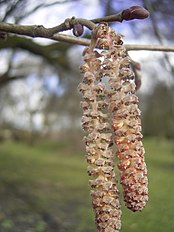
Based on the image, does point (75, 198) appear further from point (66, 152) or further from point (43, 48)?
point (66, 152)

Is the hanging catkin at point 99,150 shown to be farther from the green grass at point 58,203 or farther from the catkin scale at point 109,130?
the green grass at point 58,203

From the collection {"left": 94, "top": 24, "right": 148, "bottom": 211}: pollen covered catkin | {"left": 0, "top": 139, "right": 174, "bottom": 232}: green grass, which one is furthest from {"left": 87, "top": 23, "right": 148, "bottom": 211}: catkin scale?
{"left": 0, "top": 139, "right": 174, "bottom": 232}: green grass

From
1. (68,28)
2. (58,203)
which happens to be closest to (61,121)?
(58,203)

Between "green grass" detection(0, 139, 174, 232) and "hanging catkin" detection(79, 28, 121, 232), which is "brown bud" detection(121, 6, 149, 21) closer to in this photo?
"hanging catkin" detection(79, 28, 121, 232)

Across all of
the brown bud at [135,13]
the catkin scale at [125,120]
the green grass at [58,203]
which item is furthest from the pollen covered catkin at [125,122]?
the green grass at [58,203]

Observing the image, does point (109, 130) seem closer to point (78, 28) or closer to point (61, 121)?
point (78, 28)

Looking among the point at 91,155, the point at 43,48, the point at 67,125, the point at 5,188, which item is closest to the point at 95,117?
the point at 91,155
